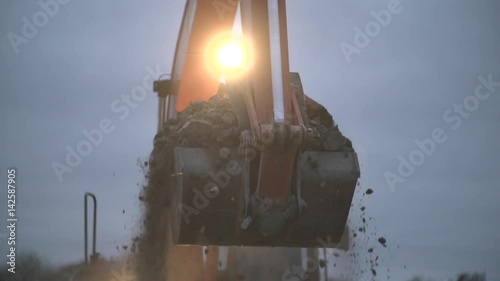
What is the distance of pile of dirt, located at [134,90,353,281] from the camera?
26.0ft

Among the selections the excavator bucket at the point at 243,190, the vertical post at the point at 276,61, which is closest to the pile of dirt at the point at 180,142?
the excavator bucket at the point at 243,190

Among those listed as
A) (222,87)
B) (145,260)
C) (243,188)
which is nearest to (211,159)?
(243,188)

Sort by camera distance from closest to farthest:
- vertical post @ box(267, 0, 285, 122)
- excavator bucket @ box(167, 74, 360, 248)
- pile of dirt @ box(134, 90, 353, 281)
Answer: vertical post @ box(267, 0, 285, 122)
excavator bucket @ box(167, 74, 360, 248)
pile of dirt @ box(134, 90, 353, 281)

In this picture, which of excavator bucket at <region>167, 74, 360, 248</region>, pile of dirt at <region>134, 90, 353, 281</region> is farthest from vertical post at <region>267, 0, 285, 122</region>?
pile of dirt at <region>134, 90, 353, 281</region>

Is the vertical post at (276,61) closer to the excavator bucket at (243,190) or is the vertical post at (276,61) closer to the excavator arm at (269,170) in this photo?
the excavator arm at (269,170)

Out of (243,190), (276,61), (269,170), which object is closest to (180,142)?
(243,190)

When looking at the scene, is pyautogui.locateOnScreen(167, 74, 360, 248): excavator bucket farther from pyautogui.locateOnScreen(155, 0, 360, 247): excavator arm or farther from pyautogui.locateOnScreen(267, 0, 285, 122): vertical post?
pyautogui.locateOnScreen(267, 0, 285, 122): vertical post

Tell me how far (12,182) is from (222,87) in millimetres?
3511

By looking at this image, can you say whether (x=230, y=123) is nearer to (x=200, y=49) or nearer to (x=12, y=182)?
(x=200, y=49)

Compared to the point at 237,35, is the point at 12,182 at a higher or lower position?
lower

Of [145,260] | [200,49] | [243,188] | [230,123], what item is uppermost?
[200,49]

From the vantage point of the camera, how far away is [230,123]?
26.2 feet

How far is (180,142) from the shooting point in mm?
7949

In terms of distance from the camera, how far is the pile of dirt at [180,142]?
7922 millimetres
